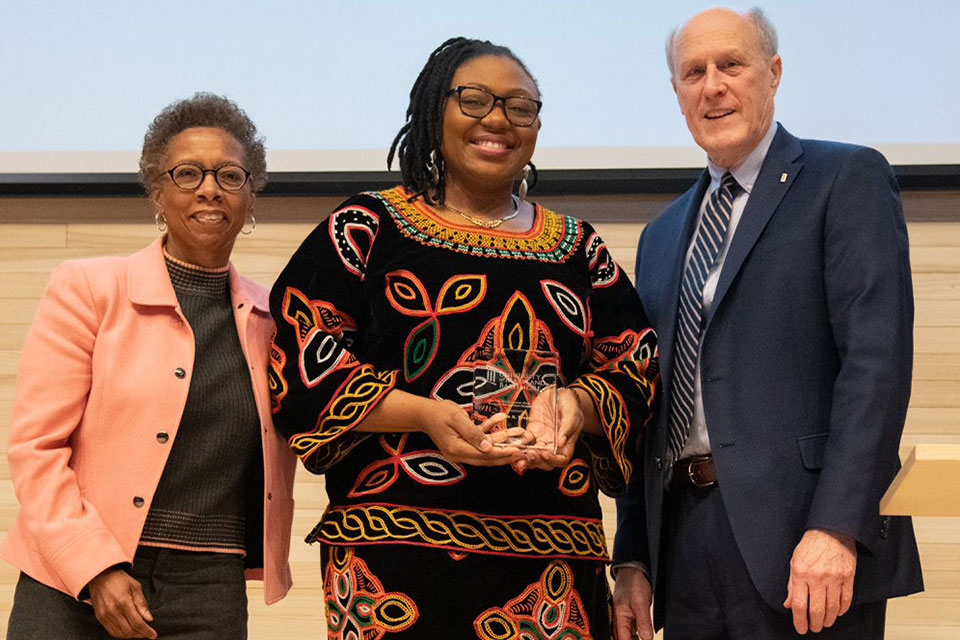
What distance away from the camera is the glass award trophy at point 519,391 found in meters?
1.64

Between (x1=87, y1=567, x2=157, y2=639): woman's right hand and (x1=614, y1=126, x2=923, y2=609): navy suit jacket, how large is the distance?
823 millimetres

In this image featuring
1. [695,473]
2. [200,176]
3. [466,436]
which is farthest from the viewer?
[200,176]

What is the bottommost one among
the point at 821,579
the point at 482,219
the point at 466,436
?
the point at 821,579

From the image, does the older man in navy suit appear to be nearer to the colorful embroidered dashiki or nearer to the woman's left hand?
the colorful embroidered dashiki

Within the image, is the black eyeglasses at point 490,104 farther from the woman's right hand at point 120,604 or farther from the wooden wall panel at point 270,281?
the wooden wall panel at point 270,281

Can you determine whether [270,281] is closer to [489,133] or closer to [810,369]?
[489,133]

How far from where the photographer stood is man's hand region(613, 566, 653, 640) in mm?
2016

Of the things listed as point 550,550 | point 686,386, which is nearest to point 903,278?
point 686,386

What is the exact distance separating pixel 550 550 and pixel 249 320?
0.63 metres

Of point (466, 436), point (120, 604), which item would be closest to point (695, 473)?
point (466, 436)

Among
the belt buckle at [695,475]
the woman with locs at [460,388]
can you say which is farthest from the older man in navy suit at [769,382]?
the woman with locs at [460,388]

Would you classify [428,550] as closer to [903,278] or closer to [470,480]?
[470,480]

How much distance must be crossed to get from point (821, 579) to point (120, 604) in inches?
40.1

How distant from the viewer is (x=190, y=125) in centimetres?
207
